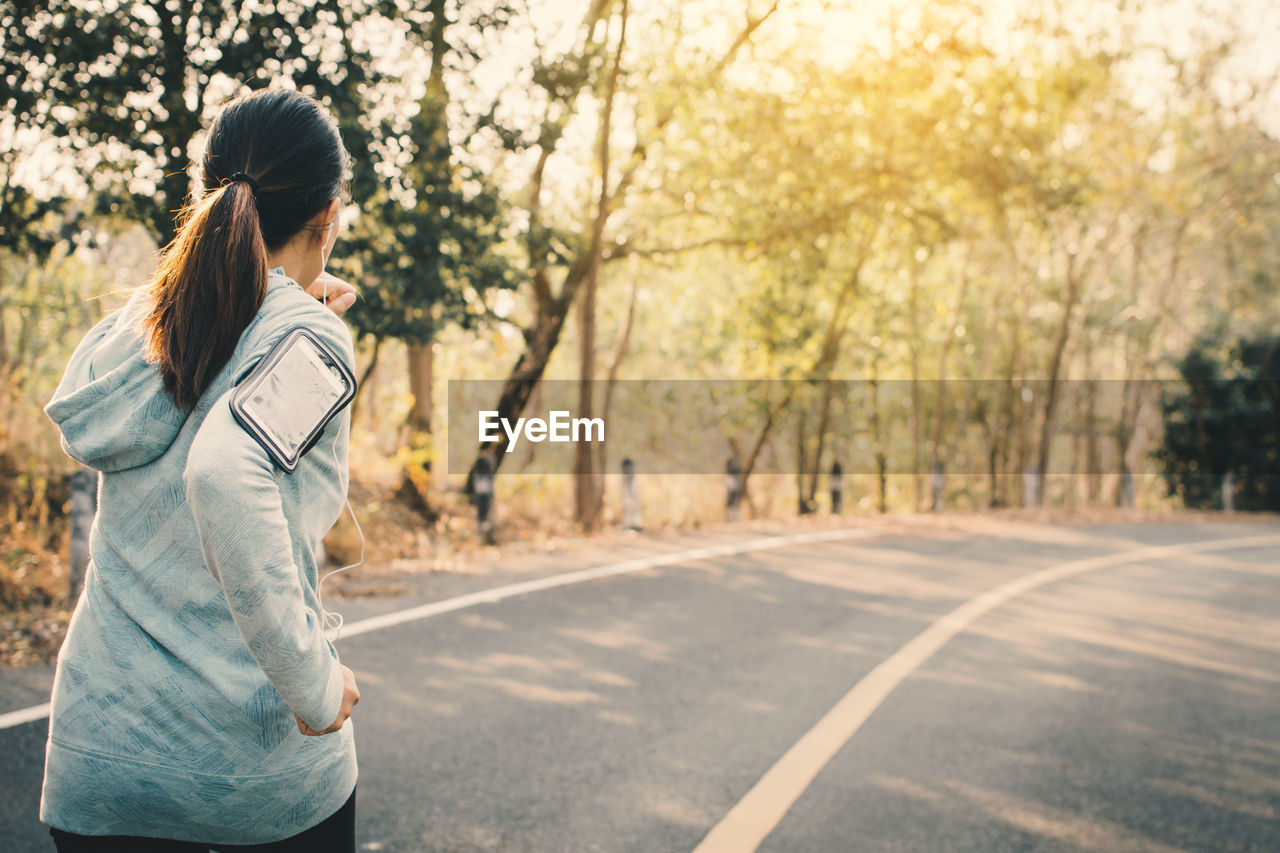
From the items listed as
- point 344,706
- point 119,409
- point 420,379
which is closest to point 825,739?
point 344,706

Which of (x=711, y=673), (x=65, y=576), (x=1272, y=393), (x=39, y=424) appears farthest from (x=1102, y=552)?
(x=1272, y=393)

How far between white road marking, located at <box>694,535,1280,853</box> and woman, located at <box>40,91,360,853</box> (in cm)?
262

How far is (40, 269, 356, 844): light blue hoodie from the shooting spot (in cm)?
149

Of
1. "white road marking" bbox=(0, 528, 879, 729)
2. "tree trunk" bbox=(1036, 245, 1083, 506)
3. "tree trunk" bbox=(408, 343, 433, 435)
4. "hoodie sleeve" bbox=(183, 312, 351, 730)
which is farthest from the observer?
"tree trunk" bbox=(1036, 245, 1083, 506)

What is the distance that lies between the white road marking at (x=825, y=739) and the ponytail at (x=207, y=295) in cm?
299

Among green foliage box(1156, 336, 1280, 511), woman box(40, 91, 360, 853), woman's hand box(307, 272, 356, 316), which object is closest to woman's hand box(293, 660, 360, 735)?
woman box(40, 91, 360, 853)

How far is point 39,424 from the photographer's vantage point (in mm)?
10688

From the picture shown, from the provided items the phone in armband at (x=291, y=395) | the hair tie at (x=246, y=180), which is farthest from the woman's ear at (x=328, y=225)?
the phone in armband at (x=291, y=395)

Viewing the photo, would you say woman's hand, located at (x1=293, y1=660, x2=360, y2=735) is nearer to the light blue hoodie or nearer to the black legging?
the light blue hoodie

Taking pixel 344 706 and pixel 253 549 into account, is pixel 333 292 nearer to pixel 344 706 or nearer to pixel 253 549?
pixel 253 549

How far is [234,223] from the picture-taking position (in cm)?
151

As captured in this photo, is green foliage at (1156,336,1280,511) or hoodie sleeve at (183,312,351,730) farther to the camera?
green foliage at (1156,336,1280,511)

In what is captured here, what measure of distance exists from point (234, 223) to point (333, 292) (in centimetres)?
39

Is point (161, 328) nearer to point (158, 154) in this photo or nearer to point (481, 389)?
point (158, 154)
